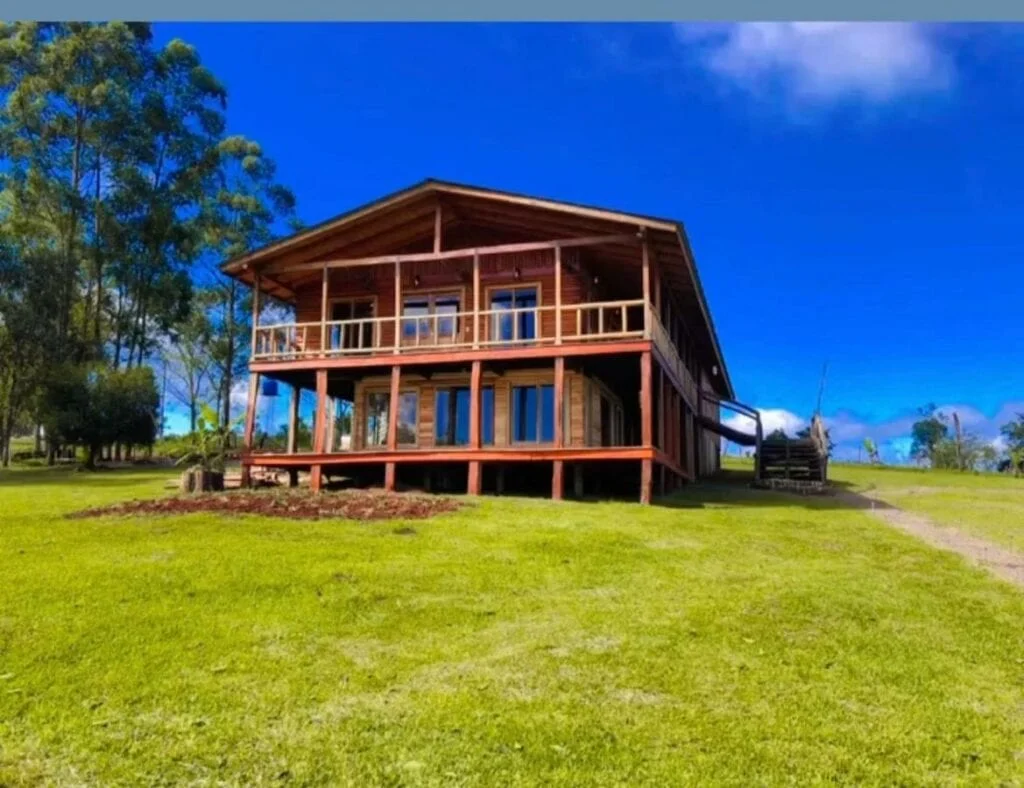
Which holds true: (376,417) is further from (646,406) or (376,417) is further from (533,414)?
(646,406)

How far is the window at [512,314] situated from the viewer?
2050cm

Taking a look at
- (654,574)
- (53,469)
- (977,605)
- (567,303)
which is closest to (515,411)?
(567,303)

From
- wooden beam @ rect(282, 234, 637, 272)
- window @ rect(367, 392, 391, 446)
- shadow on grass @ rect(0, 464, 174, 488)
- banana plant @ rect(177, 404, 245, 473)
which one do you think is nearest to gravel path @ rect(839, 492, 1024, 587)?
wooden beam @ rect(282, 234, 637, 272)

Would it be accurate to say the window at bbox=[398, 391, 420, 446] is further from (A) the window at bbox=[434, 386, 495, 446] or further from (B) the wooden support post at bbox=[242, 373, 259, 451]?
(B) the wooden support post at bbox=[242, 373, 259, 451]

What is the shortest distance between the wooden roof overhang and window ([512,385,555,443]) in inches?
151

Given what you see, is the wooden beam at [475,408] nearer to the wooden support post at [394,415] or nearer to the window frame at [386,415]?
the wooden support post at [394,415]

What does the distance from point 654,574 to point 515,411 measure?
11.5 metres

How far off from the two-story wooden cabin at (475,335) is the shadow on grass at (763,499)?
3.16 feet

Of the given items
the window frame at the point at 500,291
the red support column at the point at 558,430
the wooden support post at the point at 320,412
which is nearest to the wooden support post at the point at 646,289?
the red support column at the point at 558,430

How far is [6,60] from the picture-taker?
112 feet

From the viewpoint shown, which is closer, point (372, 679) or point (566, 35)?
point (372, 679)

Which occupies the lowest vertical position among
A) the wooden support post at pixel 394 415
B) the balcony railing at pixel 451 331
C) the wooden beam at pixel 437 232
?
the wooden support post at pixel 394 415

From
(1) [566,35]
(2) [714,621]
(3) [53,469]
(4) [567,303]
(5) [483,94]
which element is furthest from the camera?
(3) [53,469]

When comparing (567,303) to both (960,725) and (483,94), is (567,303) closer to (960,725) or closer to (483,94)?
(483,94)
